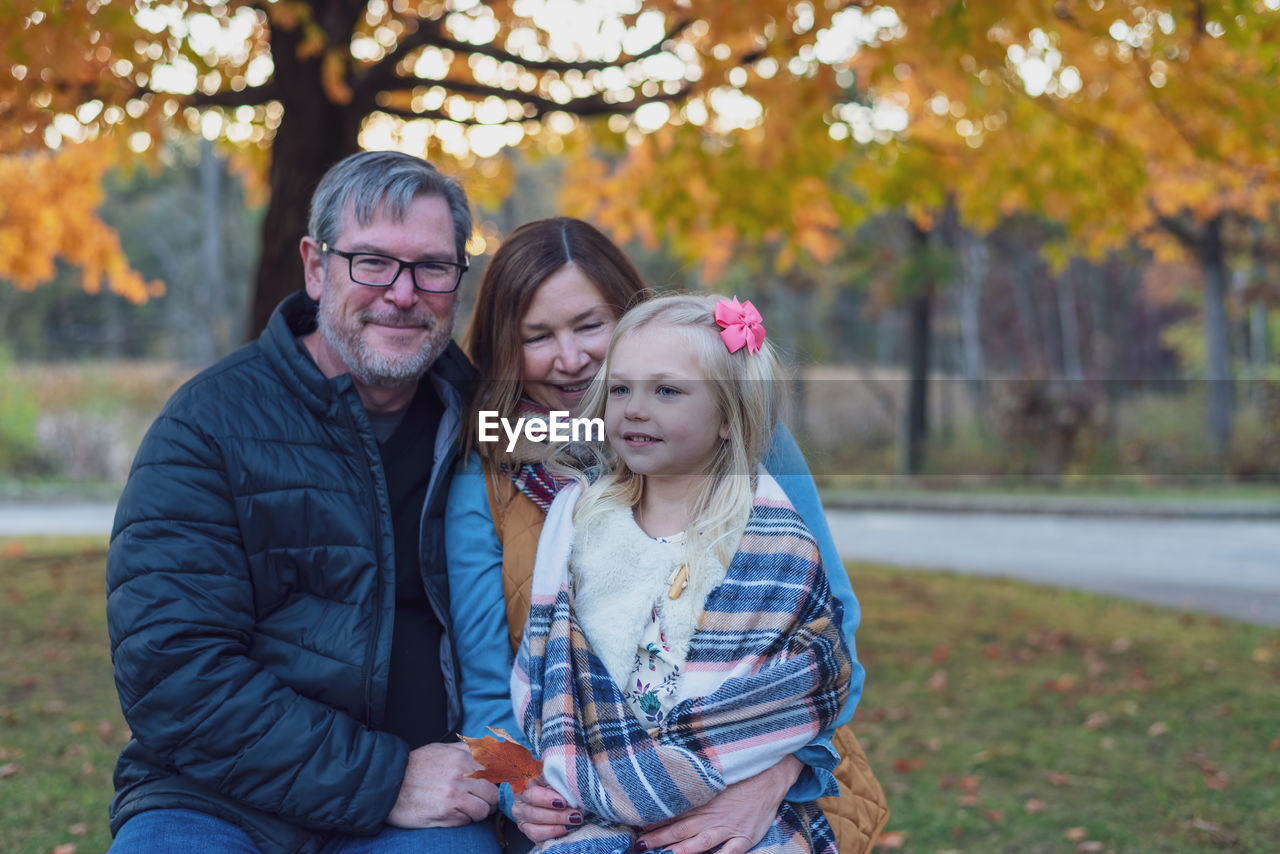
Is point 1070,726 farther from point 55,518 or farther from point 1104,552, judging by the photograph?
point 55,518

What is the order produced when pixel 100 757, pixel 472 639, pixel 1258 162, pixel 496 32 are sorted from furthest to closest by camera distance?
pixel 496 32
pixel 1258 162
pixel 100 757
pixel 472 639

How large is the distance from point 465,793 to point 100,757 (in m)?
3.07

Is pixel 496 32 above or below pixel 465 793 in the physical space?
above

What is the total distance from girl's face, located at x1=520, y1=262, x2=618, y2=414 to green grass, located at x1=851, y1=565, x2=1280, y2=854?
2.38 m

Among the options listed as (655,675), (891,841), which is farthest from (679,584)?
(891,841)

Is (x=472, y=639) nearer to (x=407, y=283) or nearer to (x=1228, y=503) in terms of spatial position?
(x=407, y=283)

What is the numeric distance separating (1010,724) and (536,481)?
3736 millimetres

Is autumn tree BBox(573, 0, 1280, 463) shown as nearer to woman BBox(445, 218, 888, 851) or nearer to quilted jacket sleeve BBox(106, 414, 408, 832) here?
woman BBox(445, 218, 888, 851)

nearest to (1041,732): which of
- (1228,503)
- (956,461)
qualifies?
(1228,503)

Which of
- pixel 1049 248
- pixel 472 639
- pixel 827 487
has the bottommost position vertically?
pixel 827 487

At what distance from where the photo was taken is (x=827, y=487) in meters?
16.7

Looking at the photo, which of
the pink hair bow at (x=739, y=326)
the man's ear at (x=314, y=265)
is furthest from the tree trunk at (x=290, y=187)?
the pink hair bow at (x=739, y=326)

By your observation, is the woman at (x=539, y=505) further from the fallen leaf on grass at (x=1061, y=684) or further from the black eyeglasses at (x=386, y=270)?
the fallen leaf on grass at (x=1061, y=684)

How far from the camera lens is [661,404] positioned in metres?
2.11
